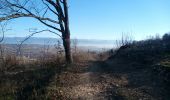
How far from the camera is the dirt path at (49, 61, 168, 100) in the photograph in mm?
12695

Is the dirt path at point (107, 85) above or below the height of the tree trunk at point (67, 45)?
below

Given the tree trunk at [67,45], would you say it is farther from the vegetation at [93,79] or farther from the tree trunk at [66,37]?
the vegetation at [93,79]

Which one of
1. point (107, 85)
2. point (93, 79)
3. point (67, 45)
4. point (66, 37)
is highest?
point (66, 37)

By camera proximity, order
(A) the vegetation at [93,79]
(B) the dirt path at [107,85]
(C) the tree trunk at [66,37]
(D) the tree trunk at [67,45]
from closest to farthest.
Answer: (B) the dirt path at [107,85]
(A) the vegetation at [93,79]
(C) the tree trunk at [66,37]
(D) the tree trunk at [67,45]

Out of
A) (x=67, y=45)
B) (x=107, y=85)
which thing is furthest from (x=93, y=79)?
(x=67, y=45)

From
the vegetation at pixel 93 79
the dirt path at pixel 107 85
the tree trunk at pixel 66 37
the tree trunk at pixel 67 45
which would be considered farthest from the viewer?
the tree trunk at pixel 67 45

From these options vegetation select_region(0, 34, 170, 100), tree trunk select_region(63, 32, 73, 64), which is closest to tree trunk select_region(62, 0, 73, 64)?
tree trunk select_region(63, 32, 73, 64)

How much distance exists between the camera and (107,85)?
1413 centimetres

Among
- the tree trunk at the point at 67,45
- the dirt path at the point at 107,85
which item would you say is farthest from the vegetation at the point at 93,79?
the tree trunk at the point at 67,45

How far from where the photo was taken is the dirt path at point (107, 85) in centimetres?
1270

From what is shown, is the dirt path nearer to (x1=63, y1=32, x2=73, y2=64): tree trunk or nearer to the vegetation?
the vegetation

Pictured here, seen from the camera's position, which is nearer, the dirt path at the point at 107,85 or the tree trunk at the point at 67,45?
the dirt path at the point at 107,85

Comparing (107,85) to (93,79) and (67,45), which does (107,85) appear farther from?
(67,45)

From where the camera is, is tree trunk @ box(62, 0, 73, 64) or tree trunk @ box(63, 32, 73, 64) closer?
tree trunk @ box(62, 0, 73, 64)
